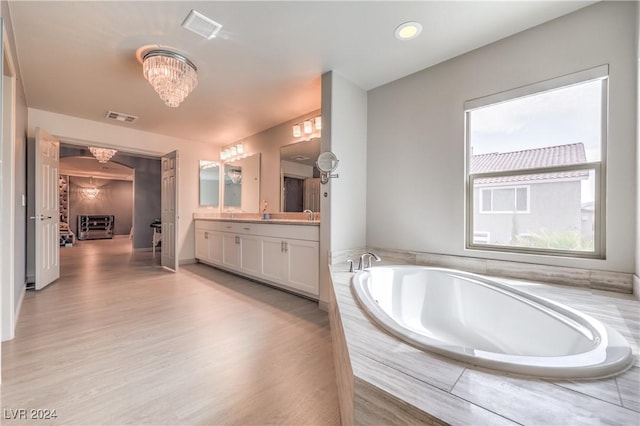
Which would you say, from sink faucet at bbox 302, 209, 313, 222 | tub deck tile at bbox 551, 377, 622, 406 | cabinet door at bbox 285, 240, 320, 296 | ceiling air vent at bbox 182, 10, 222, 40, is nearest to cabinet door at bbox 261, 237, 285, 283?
cabinet door at bbox 285, 240, 320, 296

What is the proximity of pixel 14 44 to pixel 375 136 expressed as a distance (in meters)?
3.25

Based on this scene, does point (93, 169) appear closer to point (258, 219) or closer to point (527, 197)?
point (258, 219)

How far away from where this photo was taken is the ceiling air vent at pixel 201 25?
1.87 m

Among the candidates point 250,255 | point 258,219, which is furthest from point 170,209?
point 250,255

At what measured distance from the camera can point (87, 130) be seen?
13.0 ft

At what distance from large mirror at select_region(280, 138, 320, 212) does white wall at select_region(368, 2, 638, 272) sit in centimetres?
74

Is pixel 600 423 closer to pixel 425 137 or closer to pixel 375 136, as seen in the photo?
pixel 425 137

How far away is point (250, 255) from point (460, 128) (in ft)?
9.58

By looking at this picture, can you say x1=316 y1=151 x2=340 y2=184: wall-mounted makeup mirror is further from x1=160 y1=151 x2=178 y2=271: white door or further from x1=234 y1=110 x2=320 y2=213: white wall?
x1=160 y1=151 x2=178 y2=271: white door

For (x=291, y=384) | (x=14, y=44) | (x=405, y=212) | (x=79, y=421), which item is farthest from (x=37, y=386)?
(x=405, y=212)

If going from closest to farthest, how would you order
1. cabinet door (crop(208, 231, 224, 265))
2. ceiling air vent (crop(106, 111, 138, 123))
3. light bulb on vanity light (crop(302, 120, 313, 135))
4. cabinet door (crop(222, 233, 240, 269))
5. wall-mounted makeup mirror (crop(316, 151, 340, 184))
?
1. wall-mounted makeup mirror (crop(316, 151, 340, 184))
2. light bulb on vanity light (crop(302, 120, 313, 135))
3. ceiling air vent (crop(106, 111, 138, 123))
4. cabinet door (crop(222, 233, 240, 269))
5. cabinet door (crop(208, 231, 224, 265))

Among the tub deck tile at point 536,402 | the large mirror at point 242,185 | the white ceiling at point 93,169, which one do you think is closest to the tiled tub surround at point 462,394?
the tub deck tile at point 536,402

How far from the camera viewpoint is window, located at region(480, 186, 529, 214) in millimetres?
2150

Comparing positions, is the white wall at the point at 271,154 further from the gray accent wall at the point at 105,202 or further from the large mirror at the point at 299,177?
the gray accent wall at the point at 105,202
